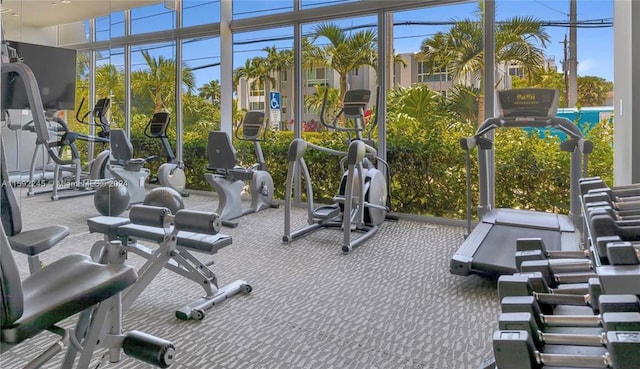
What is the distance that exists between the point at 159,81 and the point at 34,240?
4702mm

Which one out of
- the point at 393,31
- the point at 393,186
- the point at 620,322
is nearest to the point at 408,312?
the point at 620,322

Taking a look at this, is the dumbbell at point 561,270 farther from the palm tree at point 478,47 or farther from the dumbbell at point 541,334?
the palm tree at point 478,47

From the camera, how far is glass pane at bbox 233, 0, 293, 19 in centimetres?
663

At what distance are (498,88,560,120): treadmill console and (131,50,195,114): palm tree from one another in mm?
4289

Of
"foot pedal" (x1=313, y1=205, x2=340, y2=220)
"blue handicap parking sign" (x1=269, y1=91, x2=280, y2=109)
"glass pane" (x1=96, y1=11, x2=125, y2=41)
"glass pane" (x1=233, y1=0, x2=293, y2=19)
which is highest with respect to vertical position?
"glass pane" (x1=233, y1=0, x2=293, y2=19)

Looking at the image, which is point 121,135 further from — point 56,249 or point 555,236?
point 555,236

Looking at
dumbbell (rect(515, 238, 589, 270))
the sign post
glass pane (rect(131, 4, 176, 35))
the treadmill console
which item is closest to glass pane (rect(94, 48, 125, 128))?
glass pane (rect(131, 4, 176, 35))

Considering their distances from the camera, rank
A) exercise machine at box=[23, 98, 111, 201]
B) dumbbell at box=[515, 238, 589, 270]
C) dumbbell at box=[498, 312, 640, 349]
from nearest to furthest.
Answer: dumbbell at box=[498, 312, 640, 349], dumbbell at box=[515, 238, 589, 270], exercise machine at box=[23, 98, 111, 201]

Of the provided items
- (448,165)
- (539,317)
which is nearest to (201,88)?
(448,165)

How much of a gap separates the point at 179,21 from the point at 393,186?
14.1 ft

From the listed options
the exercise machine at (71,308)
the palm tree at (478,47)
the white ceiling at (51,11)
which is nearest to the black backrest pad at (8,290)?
the exercise machine at (71,308)

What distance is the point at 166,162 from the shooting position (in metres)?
6.58

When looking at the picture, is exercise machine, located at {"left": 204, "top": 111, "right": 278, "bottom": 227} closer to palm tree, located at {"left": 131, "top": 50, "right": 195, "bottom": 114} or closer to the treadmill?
palm tree, located at {"left": 131, "top": 50, "right": 195, "bottom": 114}

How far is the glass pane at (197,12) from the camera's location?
728 cm
